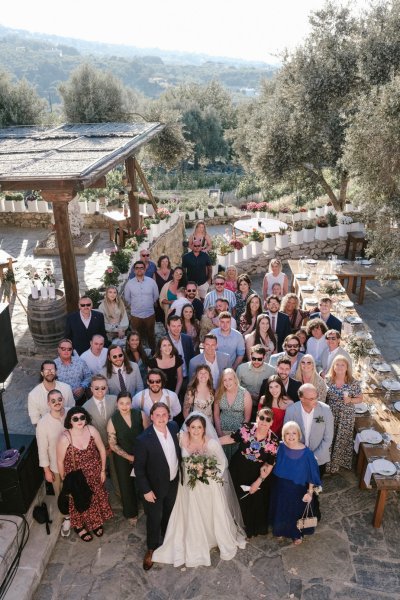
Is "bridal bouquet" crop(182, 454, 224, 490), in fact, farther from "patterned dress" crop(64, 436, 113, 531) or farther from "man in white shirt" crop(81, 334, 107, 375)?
"man in white shirt" crop(81, 334, 107, 375)

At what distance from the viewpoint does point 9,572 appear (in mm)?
5148

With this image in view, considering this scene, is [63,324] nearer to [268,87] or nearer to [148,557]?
[148,557]

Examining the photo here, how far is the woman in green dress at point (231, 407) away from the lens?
568cm

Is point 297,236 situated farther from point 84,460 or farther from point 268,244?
point 84,460

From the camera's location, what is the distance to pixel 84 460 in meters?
5.27

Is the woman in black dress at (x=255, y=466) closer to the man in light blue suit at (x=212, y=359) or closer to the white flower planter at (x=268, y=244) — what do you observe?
the man in light blue suit at (x=212, y=359)

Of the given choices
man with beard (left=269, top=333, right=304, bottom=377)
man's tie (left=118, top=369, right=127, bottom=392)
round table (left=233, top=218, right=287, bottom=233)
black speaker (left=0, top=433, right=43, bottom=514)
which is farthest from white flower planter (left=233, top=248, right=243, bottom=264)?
black speaker (left=0, top=433, right=43, bottom=514)

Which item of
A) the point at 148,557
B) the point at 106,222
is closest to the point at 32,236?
the point at 106,222

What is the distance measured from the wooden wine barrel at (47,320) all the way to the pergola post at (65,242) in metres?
0.18

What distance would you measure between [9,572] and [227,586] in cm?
221

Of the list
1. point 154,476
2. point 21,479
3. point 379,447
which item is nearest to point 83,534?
point 21,479

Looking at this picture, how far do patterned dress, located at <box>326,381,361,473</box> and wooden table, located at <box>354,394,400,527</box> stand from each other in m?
0.16

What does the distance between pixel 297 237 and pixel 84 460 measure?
11649mm

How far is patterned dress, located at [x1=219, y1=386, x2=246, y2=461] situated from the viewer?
5.69 metres
